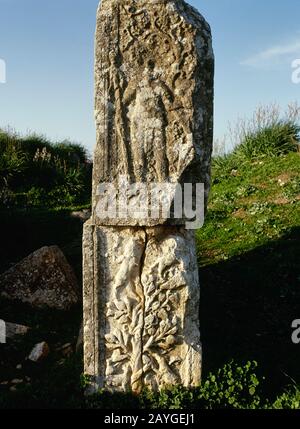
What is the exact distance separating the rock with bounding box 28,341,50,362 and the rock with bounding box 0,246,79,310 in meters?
1.12

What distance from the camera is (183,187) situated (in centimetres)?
482

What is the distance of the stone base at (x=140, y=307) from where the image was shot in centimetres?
482

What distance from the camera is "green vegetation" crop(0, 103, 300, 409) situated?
483cm

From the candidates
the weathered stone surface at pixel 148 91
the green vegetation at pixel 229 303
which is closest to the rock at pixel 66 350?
the green vegetation at pixel 229 303

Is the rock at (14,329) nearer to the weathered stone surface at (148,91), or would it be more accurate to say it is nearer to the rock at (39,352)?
the rock at (39,352)

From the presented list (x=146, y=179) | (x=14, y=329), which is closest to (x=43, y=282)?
(x=14, y=329)

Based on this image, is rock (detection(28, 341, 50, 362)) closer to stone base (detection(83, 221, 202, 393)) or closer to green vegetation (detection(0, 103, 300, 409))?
green vegetation (detection(0, 103, 300, 409))

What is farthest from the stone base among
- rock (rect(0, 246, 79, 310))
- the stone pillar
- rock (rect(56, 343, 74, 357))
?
rock (rect(0, 246, 79, 310))

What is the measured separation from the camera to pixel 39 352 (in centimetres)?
580

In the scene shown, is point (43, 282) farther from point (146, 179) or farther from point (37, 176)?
point (37, 176)

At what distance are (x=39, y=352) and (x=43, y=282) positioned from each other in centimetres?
152
